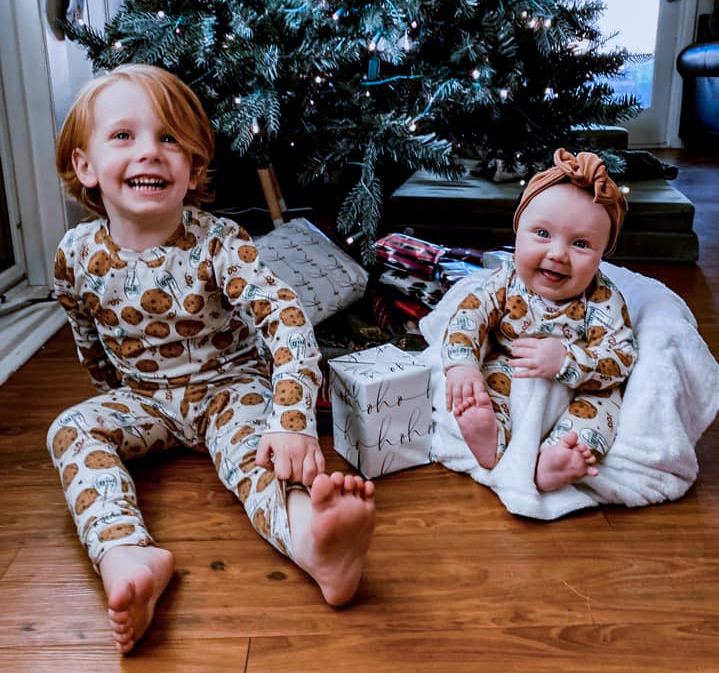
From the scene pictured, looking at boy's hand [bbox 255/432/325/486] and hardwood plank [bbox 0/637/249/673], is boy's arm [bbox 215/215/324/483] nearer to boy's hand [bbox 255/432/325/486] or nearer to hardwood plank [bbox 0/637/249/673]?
boy's hand [bbox 255/432/325/486]

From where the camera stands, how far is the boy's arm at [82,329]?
4.06ft

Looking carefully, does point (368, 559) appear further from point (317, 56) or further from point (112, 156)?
point (317, 56)

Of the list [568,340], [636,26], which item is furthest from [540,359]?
[636,26]

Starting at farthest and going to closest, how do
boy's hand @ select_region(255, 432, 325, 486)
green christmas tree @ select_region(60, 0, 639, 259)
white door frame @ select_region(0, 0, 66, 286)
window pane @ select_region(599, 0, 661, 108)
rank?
window pane @ select_region(599, 0, 661, 108)
white door frame @ select_region(0, 0, 66, 286)
green christmas tree @ select_region(60, 0, 639, 259)
boy's hand @ select_region(255, 432, 325, 486)

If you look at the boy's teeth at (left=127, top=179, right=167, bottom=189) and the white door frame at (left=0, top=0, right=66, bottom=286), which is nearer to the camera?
the boy's teeth at (left=127, top=179, right=167, bottom=189)

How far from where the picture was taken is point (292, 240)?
170 cm

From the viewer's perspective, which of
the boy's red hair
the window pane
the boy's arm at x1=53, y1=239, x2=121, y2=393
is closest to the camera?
the boy's red hair

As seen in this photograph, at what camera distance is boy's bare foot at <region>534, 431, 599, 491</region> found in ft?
3.70

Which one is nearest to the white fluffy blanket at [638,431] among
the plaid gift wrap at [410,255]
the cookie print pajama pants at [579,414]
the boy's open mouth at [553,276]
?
the cookie print pajama pants at [579,414]

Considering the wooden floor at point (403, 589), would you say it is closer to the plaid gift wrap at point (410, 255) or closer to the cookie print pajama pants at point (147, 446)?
the cookie print pajama pants at point (147, 446)

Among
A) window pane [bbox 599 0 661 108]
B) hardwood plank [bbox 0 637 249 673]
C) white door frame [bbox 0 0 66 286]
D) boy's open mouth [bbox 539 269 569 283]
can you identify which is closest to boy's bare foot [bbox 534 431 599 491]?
boy's open mouth [bbox 539 269 569 283]

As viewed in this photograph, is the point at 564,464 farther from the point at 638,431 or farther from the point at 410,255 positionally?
the point at 410,255

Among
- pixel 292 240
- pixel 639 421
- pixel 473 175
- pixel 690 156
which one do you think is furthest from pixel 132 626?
pixel 690 156

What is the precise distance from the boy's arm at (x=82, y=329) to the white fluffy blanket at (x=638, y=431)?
547mm
